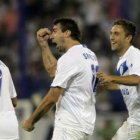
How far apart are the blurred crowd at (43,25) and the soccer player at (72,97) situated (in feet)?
18.0

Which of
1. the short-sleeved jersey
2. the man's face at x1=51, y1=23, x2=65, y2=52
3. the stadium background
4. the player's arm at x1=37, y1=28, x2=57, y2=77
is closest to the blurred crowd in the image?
the stadium background

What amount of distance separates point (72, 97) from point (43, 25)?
7329mm

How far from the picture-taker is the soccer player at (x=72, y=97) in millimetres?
7355

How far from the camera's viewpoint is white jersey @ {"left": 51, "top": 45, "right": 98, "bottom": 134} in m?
7.38

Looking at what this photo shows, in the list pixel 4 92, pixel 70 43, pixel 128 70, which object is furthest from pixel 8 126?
pixel 128 70

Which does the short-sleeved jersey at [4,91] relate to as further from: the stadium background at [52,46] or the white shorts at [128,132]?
the stadium background at [52,46]

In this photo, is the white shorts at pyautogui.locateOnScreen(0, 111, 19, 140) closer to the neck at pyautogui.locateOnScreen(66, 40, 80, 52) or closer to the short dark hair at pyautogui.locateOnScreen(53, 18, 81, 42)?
the neck at pyautogui.locateOnScreen(66, 40, 80, 52)

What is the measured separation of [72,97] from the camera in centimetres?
746

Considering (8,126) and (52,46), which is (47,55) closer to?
(8,126)

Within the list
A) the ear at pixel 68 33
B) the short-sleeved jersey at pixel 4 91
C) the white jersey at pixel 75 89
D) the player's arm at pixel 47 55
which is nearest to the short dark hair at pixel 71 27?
the ear at pixel 68 33

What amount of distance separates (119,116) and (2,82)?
19.8 feet

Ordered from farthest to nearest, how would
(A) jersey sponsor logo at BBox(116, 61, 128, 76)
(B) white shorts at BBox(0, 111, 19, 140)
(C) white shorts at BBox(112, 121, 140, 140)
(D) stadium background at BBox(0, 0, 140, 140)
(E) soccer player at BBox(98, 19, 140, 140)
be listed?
(D) stadium background at BBox(0, 0, 140, 140), (C) white shorts at BBox(112, 121, 140, 140), (A) jersey sponsor logo at BBox(116, 61, 128, 76), (E) soccer player at BBox(98, 19, 140, 140), (B) white shorts at BBox(0, 111, 19, 140)

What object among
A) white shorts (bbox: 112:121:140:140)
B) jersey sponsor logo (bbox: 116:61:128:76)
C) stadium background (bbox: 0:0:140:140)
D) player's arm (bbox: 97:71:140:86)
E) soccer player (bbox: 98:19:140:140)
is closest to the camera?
player's arm (bbox: 97:71:140:86)

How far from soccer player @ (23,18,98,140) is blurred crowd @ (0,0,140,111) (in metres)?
5.48
